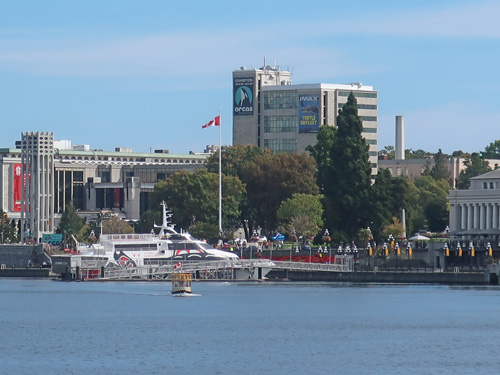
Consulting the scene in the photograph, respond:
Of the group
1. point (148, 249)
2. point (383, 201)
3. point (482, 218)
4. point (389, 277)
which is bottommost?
point (389, 277)

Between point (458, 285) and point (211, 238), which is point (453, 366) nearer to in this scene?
point (458, 285)

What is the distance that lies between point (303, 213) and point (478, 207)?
22127 mm

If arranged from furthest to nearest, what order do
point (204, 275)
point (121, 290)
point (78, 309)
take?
point (204, 275), point (121, 290), point (78, 309)

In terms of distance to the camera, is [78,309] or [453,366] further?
[78,309]

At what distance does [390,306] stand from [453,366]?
123 ft

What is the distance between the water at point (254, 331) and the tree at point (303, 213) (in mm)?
39979

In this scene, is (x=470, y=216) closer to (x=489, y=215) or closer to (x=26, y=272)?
(x=489, y=215)

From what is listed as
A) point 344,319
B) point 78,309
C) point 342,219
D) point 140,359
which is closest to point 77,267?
point 342,219

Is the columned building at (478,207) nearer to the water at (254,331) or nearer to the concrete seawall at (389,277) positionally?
the concrete seawall at (389,277)

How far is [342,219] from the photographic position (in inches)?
6703

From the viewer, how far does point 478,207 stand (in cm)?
17375

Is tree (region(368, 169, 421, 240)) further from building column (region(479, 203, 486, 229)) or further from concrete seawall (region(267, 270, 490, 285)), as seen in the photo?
concrete seawall (region(267, 270, 490, 285))

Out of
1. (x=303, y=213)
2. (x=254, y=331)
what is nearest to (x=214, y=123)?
(x=303, y=213)

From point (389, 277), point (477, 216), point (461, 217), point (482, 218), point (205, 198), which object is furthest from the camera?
point (205, 198)
